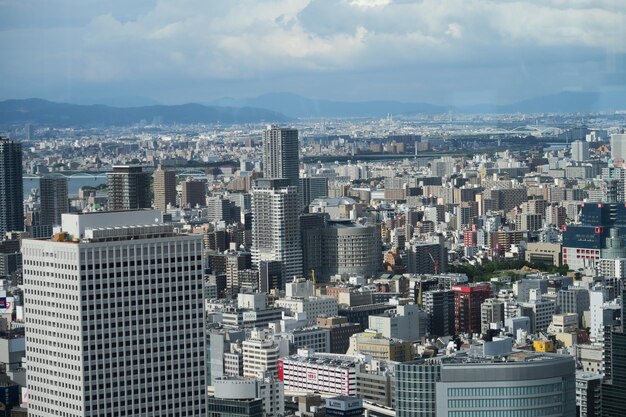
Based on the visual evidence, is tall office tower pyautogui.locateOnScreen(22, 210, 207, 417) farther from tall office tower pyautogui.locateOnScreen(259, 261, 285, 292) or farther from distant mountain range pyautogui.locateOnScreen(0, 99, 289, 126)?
tall office tower pyautogui.locateOnScreen(259, 261, 285, 292)

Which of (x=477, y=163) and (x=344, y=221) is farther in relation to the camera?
(x=477, y=163)

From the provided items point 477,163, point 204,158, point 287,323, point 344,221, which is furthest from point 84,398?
point 477,163

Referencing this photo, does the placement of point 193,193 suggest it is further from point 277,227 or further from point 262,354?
point 262,354

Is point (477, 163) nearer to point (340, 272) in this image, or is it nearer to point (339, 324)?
point (340, 272)

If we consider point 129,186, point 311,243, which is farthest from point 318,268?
point 129,186

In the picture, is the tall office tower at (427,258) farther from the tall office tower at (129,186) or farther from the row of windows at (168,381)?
the row of windows at (168,381)

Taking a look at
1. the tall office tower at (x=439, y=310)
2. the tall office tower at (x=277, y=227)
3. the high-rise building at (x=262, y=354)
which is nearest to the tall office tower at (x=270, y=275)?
the tall office tower at (x=277, y=227)

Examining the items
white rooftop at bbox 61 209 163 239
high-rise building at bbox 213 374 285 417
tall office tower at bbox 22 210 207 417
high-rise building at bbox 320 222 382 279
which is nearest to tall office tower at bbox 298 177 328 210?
high-rise building at bbox 320 222 382 279
